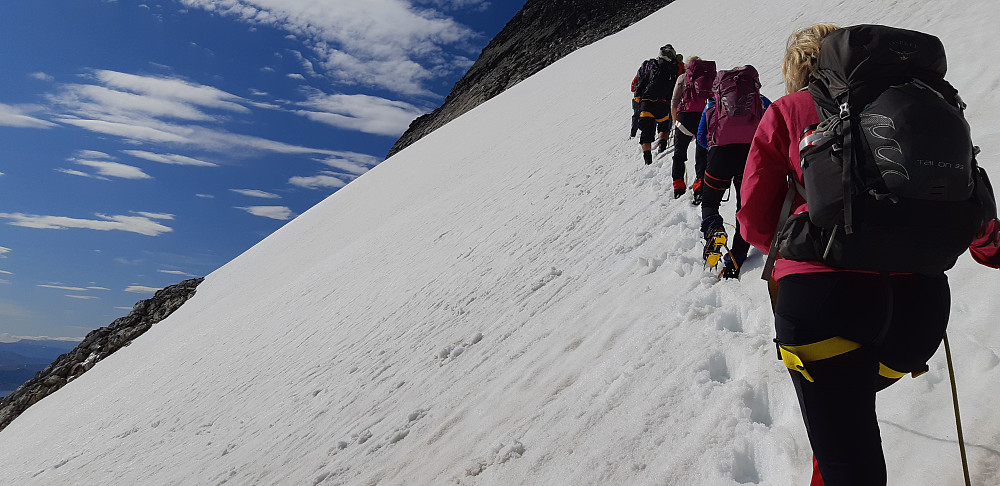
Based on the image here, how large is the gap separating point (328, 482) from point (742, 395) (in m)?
2.91

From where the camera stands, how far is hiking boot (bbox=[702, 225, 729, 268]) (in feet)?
13.8

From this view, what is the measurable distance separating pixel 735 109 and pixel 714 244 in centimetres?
99

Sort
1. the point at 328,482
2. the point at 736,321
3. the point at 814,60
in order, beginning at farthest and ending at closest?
the point at 328,482, the point at 736,321, the point at 814,60

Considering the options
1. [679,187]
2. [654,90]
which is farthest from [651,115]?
[679,187]

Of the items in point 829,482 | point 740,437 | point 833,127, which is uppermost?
point 833,127

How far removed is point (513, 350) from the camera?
475 cm

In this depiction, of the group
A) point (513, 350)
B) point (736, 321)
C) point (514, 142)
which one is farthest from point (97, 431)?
point (514, 142)

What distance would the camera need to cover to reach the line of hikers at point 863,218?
1329 millimetres

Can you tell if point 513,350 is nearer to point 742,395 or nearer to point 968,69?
point 742,395

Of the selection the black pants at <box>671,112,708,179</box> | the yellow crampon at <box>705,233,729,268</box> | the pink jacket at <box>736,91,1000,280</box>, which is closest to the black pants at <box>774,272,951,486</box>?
the pink jacket at <box>736,91,1000,280</box>

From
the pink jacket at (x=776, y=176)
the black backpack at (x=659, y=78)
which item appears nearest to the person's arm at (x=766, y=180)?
the pink jacket at (x=776, y=176)

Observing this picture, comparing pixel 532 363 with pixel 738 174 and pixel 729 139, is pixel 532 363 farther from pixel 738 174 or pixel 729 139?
pixel 729 139

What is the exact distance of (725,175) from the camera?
4031 mm

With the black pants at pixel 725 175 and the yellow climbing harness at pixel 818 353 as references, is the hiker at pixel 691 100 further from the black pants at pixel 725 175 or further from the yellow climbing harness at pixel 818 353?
the yellow climbing harness at pixel 818 353
